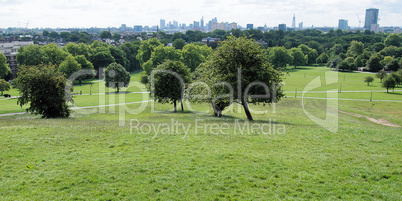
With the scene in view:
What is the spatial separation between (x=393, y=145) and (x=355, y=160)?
463 centimetres

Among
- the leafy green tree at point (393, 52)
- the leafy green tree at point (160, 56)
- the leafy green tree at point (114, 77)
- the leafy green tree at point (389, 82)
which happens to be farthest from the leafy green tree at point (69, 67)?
the leafy green tree at point (393, 52)

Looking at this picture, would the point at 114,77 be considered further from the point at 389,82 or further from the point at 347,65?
the point at 347,65

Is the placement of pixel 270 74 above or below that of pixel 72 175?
above

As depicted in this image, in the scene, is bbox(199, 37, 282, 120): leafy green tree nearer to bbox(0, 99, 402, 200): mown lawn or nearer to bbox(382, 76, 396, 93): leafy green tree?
bbox(0, 99, 402, 200): mown lawn

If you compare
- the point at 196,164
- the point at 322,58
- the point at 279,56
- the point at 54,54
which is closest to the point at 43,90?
the point at 196,164

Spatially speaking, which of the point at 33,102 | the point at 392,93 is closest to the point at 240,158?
the point at 33,102

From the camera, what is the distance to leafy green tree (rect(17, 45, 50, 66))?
266ft

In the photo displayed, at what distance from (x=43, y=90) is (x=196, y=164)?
20.6 meters

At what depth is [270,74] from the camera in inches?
1011

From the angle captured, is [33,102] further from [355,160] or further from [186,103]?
[355,160]

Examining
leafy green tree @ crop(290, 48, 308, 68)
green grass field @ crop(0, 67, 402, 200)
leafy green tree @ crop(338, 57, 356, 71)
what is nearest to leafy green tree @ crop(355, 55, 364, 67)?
leafy green tree @ crop(338, 57, 356, 71)

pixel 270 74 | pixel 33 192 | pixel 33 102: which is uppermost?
pixel 270 74

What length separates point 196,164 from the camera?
1356 cm

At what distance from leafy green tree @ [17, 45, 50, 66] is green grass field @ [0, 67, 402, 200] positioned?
231ft
